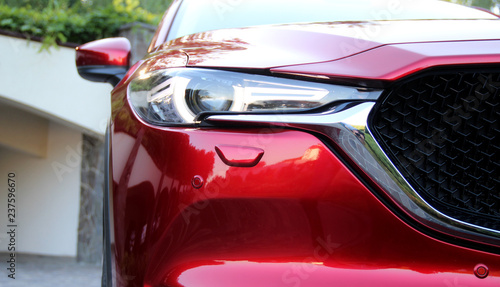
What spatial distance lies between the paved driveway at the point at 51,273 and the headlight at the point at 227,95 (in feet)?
23.5

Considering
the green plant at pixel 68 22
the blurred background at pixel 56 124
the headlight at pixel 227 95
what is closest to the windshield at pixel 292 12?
the headlight at pixel 227 95

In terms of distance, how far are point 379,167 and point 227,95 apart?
13.7 inches

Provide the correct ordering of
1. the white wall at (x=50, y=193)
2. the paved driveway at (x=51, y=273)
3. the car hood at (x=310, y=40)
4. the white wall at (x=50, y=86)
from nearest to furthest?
the car hood at (x=310, y=40), the white wall at (x=50, y=86), the paved driveway at (x=51, y=273), the white wall at (x=50, y=193)

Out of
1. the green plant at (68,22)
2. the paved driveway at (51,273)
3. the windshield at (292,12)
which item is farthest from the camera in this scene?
the paved driveway at (51,273)

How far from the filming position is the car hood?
1146mm

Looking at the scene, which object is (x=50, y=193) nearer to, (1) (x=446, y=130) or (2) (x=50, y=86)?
(2) (x=50, y=86)

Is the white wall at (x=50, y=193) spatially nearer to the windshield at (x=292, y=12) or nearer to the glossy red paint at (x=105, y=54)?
the glossy red paint at (x=105, y=54)

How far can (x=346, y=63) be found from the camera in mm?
1102

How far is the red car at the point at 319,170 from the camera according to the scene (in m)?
1.02

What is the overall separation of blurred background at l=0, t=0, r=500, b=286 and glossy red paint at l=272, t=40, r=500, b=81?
23.2ft

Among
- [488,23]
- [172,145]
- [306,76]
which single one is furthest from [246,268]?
[488,23]

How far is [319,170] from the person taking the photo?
3.33 ft

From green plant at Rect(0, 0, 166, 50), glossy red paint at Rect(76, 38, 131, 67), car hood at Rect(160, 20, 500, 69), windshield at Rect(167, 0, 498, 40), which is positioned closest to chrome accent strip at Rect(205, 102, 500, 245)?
car hood at Rect(160, 20, 500, 69)

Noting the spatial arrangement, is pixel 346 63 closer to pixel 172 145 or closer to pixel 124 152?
pixel 172 145
